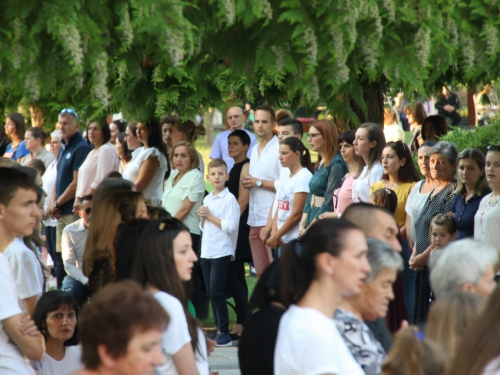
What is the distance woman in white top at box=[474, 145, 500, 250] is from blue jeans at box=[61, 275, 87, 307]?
371 cm

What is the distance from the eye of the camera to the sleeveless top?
A: 9617 millimetres

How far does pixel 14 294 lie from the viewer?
4.12 m

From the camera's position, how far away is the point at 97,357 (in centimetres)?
305

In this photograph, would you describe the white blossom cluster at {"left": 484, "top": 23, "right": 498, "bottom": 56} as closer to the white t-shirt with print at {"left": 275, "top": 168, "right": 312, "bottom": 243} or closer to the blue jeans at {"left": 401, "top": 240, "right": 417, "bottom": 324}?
the blue jeans at {"left": 401, "top": 240, "right": 417, "bottom": 324}

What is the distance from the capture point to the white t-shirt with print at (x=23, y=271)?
5.23m

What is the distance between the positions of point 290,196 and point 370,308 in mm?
5047

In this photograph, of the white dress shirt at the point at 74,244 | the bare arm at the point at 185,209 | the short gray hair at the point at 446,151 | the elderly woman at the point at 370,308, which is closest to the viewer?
the elderly woman at the point at 370,308

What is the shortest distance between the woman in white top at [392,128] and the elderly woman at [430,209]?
5.37 m

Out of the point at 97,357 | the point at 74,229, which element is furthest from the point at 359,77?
the point at 74,229

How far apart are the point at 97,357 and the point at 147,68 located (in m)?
3.23

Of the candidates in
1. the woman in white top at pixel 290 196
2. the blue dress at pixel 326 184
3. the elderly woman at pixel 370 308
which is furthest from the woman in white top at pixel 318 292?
the woman in white top at pixel 290 196

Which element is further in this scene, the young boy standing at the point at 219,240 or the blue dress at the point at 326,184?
the young boy standing at the point at 219,240

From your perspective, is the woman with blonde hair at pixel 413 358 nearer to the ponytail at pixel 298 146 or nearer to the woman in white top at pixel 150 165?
the ponytail at pixel 298 146

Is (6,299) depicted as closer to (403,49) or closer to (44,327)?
(44,327)
